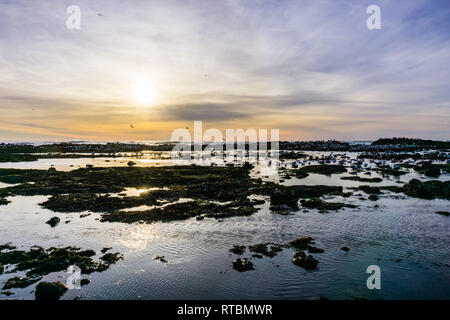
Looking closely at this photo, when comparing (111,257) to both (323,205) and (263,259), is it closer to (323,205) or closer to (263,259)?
(263,259)

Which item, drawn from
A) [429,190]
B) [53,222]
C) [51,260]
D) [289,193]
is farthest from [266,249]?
[429,190]

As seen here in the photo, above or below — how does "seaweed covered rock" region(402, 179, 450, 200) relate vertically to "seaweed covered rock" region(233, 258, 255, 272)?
above

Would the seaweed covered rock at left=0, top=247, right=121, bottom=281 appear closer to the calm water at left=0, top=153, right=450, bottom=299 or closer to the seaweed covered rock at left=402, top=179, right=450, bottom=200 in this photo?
the calm water at left=0, top=153, right=450, bottom=299

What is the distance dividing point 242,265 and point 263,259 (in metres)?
2.35

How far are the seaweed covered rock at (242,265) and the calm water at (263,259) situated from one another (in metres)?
0.51

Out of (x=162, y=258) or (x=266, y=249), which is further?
(x=266, y=249)

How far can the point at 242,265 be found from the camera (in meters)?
20.7

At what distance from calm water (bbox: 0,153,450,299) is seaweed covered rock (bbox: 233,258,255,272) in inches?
20.1

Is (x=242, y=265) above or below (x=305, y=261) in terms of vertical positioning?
below

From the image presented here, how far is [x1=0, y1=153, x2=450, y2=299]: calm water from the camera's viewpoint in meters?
17.5

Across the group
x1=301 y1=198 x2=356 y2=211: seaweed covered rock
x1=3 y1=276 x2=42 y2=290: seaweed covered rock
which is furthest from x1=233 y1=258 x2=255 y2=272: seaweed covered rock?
x1=301 y1=198 x2=356 y2=211: seaweed covered rock

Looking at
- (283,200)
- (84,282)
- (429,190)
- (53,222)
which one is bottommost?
(84,282)
